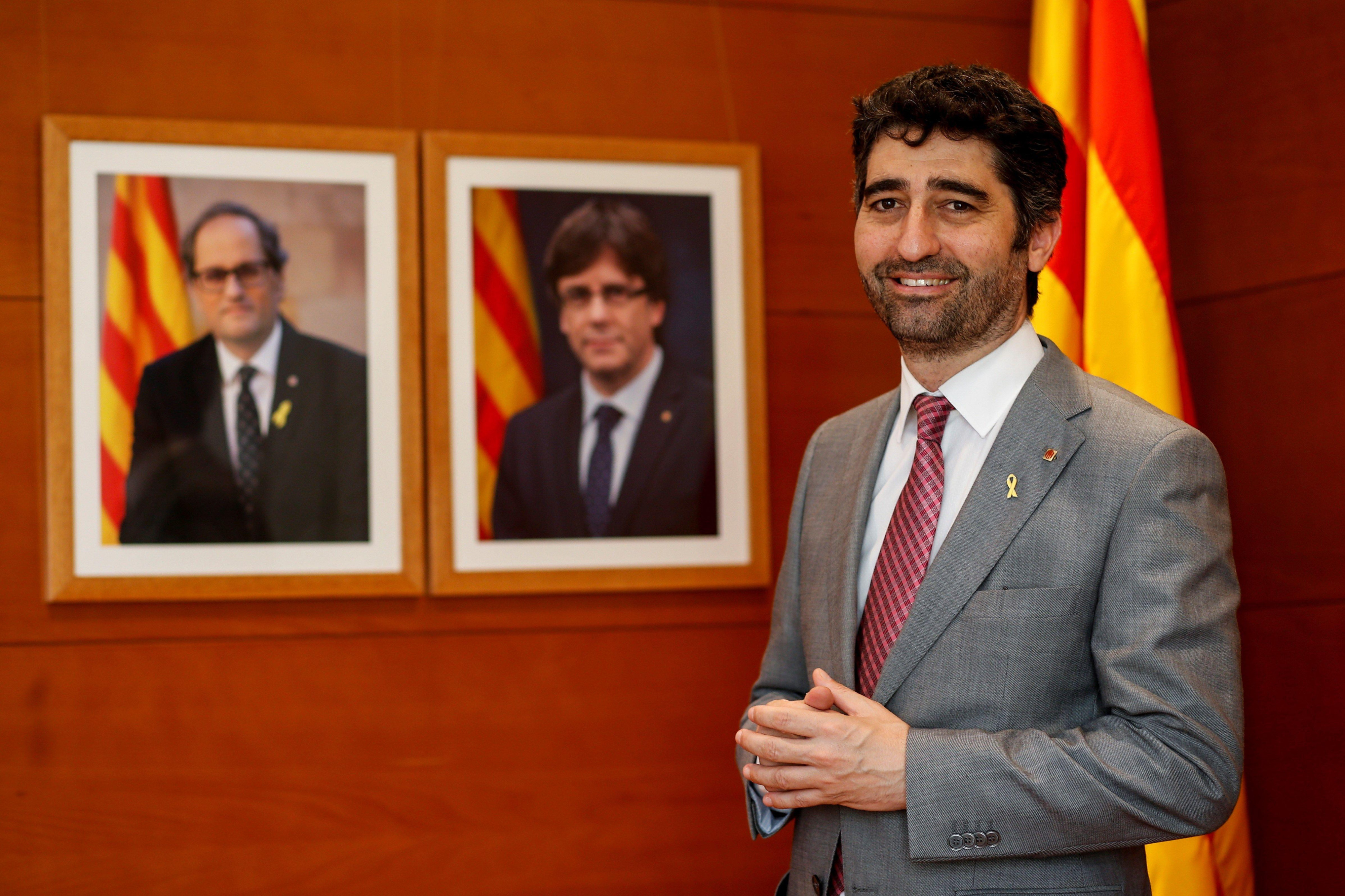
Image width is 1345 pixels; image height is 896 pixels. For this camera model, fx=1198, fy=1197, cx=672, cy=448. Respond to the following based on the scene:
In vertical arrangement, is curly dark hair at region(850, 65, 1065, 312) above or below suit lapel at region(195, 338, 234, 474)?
above

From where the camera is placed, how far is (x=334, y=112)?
2.48 m

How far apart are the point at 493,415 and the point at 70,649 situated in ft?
3.05

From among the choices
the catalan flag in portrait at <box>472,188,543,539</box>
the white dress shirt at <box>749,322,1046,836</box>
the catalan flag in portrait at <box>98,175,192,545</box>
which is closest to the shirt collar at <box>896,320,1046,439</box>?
the white dress shirt at <box>749,322,1046,836</box>

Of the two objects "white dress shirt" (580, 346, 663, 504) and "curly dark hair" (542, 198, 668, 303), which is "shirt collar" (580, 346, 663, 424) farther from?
"curly dark hair" (542, 198, 668, 303)

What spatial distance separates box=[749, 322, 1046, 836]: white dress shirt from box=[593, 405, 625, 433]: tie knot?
3.18 ft

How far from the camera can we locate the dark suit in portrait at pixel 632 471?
249 centimetres

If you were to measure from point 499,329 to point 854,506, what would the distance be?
1087mm

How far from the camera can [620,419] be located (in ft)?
8.35

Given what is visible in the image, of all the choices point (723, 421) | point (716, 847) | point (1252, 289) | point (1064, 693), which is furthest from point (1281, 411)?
point (716, 847)

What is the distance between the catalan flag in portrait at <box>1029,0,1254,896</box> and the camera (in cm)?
230

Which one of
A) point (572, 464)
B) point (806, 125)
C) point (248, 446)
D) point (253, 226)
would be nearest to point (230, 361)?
point (248, 446)

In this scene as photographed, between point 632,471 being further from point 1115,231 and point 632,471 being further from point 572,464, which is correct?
point 1115,231

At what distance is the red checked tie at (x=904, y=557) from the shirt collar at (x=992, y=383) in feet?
0.08

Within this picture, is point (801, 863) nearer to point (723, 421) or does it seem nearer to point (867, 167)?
point (867, 167)
